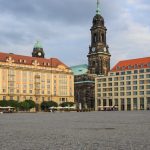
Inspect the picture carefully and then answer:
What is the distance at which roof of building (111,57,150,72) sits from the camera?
559ft

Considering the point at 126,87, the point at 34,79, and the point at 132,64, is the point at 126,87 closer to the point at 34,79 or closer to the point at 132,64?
the point at 132,64

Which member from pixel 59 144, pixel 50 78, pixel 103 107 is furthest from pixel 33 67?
pixel 59 144

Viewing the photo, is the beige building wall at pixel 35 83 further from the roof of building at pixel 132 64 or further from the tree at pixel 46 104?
the roof of building at pixel 132 64

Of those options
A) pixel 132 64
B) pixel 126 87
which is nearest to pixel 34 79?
pixel 126 87

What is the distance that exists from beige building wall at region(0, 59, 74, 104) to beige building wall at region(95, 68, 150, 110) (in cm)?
2280

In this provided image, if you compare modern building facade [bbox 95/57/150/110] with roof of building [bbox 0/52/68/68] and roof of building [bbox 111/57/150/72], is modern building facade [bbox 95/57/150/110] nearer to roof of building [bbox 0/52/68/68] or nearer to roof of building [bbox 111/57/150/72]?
roof of building [bbox 111/57/150/72]

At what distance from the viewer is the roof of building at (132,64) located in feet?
559

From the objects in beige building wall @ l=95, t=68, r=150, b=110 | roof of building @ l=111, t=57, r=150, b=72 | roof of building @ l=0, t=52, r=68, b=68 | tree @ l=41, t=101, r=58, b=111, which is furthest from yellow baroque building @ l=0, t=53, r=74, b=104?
roof of building @ l=111, t=57, r=150, b=72

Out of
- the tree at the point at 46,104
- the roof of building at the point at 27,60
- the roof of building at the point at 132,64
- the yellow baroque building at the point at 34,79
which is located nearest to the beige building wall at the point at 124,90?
the roof of building at the point at 132,64

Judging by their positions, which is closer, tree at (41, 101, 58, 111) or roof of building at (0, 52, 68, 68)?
roof of building at (0, 52, 68, 68)

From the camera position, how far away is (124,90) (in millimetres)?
174250

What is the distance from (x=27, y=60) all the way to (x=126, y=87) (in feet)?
160

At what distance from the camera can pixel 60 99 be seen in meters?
161

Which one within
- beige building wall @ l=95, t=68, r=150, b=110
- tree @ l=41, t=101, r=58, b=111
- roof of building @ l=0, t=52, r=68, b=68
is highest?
roof of building @ l=0, t=52, r=68, b=68
